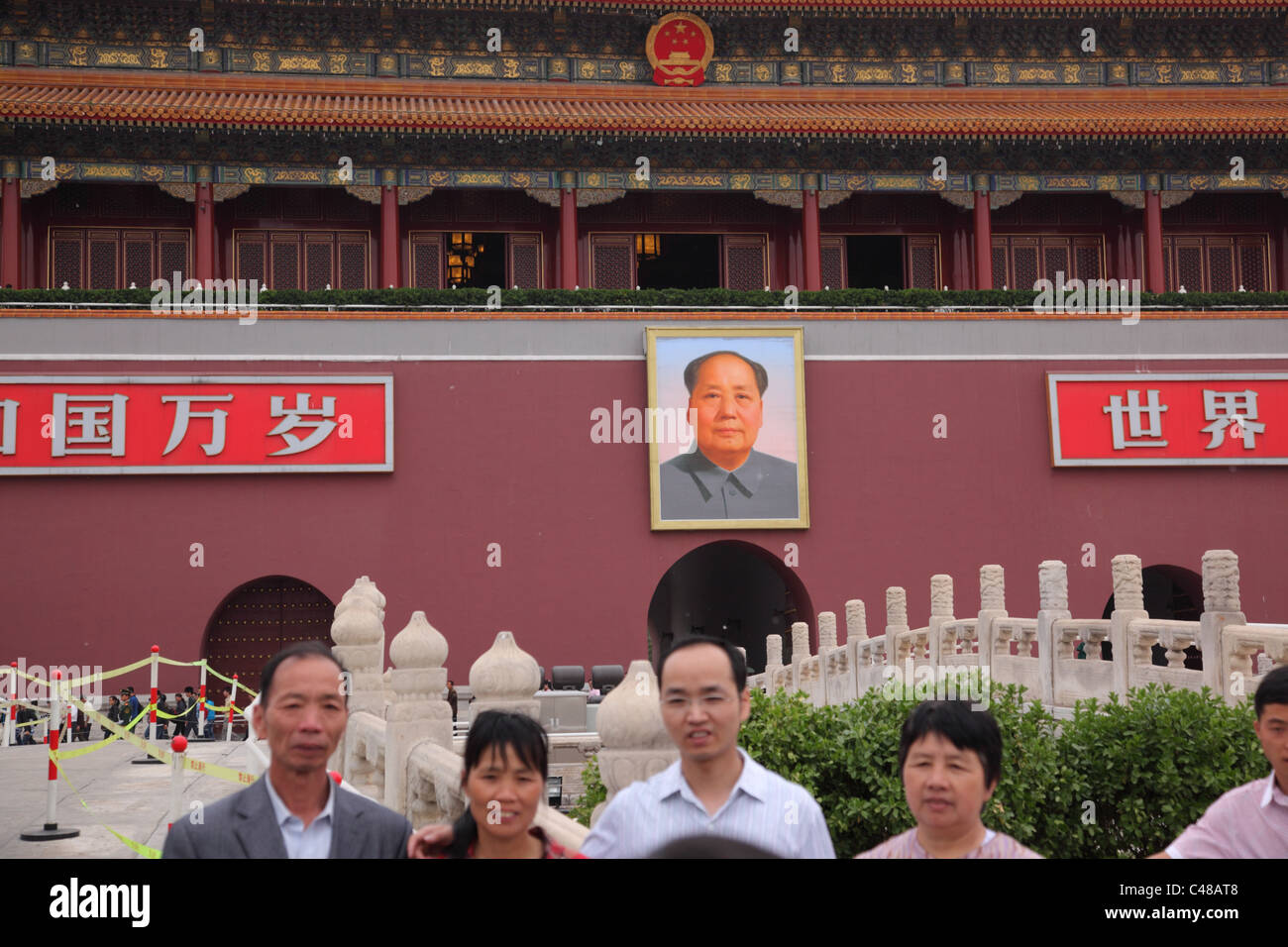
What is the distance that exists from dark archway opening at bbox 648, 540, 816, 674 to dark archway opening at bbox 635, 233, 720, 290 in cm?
464

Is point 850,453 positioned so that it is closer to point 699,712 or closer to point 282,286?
point 282,286

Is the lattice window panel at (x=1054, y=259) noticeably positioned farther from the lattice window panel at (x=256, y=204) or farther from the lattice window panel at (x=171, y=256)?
the lattice window panel at (x=171, y=256)

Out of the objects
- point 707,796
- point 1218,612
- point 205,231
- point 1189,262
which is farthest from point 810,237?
point 707,796

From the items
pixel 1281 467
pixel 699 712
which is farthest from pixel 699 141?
pixel 699 712

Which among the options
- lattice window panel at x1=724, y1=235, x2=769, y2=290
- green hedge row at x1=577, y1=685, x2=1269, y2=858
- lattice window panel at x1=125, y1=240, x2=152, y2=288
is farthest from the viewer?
lattice window panel at x1=724, y1=235, x2=769, y2=290

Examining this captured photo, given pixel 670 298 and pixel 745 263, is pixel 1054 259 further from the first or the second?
pixel 670 298

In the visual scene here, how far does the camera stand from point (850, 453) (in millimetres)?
19250

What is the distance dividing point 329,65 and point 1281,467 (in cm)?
1593

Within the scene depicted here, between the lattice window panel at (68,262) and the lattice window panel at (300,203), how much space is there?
317 cm

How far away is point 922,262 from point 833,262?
1490 mm

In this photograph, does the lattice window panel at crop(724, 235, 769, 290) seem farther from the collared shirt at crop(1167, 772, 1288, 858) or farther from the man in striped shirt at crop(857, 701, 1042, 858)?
the man in striped shirt at crop(857, 701, 1042, 858)

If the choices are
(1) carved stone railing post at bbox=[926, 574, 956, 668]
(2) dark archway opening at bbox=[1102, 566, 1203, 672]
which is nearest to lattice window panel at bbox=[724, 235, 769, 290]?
(2) dark archway opening at bbox=[1102, 566, 1203, 672]

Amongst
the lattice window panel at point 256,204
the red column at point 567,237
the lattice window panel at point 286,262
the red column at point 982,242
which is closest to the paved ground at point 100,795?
the lattice window panel at point 286,262

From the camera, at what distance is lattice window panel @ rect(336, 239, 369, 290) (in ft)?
70.1
